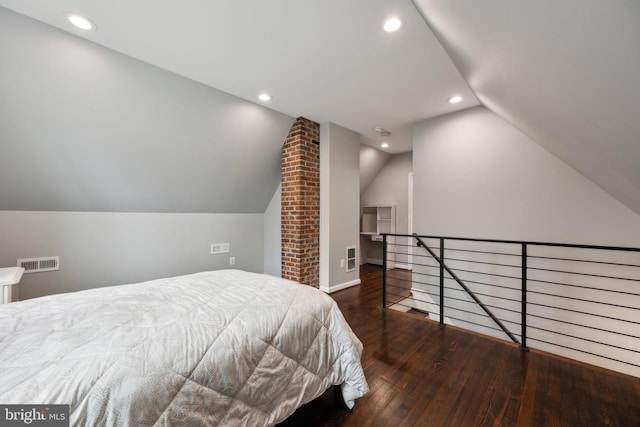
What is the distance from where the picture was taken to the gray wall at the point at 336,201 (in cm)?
364

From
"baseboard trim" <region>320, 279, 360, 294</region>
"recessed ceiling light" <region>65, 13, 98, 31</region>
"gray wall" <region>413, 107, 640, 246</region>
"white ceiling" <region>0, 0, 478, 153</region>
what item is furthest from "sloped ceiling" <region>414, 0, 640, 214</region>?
"baseboard trim" <region>320, 279, 360, 294</region>

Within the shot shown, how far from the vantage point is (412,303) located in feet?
12.1

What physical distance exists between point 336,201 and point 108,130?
2731 mm

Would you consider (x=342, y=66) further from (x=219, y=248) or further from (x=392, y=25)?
(x=219, y=248)

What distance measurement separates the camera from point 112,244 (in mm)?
2822

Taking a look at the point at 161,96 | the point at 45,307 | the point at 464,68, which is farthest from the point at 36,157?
the point at 464,68

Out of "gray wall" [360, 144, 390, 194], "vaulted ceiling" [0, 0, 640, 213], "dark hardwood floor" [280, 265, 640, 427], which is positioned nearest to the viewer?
"vaulted ceiling" [0, 0, 640, 213]

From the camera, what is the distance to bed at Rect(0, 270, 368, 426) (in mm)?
771

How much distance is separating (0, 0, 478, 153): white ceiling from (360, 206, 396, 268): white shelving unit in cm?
295

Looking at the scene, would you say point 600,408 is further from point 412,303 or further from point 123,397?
point 123,397

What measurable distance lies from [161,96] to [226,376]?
259 cm

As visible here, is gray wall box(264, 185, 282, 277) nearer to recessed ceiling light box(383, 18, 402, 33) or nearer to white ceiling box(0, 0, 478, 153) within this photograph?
white ceiling box(0, 0, 478, 153)
